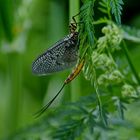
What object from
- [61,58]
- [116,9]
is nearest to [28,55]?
[61,58]

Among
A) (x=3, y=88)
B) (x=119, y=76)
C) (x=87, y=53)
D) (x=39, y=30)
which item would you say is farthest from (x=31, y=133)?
(x=39, y=30)

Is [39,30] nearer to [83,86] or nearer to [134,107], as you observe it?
[83,86]

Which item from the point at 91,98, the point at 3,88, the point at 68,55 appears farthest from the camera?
the point at 3,88

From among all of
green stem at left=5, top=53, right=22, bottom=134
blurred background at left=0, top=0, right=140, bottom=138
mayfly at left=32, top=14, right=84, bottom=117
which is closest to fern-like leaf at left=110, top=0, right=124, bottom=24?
mayfly at left=32, top=14, right=84, bottom=117

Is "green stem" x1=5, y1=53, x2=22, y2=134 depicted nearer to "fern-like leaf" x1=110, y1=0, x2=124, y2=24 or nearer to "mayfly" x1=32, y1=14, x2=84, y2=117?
"mayfly" x1=32, y1=14, x2=84, y2=117

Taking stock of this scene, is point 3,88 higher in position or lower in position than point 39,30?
lower
